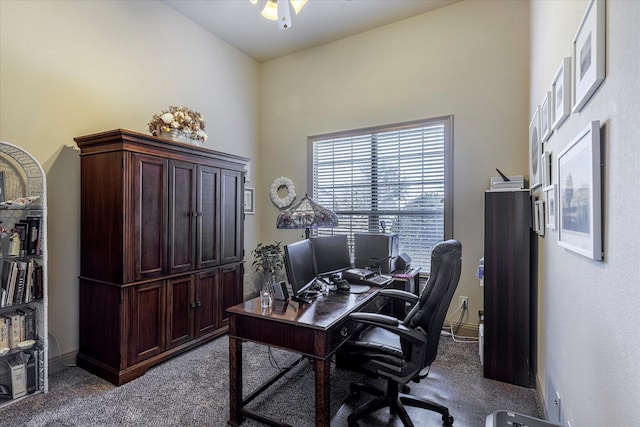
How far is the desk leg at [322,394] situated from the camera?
1.72 meters

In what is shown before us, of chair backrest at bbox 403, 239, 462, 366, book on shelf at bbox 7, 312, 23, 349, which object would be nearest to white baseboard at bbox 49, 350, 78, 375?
book on shelf at bbox 7, 312, 23, 349

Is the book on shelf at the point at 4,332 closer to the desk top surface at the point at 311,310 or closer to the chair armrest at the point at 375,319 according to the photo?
the desk top surface at the point at 311,310

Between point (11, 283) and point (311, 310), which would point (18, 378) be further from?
point (311, 310)

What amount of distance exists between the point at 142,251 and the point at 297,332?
164 centimetres

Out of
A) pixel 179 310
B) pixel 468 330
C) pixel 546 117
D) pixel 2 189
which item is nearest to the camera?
pixel 546 117

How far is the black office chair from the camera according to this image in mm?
1787

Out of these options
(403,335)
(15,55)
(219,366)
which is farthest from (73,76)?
(403,335)

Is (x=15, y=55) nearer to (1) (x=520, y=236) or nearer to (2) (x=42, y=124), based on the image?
(2) (x=42, y=124)

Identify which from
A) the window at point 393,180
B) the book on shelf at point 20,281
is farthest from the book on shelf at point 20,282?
the window at point 393,180

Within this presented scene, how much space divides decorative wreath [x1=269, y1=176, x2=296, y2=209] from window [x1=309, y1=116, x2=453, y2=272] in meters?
0.33

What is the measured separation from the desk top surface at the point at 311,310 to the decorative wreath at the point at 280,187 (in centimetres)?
247

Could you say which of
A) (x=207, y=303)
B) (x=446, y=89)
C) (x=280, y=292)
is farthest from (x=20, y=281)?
(x=446, y=89)

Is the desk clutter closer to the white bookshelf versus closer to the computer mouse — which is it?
the computer mouse

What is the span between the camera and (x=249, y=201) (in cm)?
463
